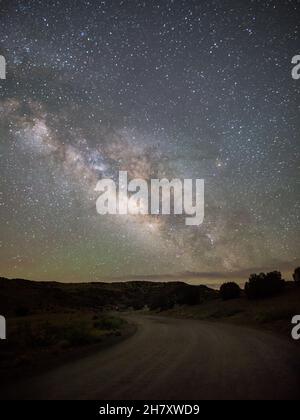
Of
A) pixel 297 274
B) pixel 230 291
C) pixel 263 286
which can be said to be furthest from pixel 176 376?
pixel 297 274

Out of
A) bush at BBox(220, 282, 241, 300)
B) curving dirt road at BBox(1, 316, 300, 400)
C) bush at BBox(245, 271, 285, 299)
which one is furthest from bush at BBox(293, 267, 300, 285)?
curving dirt road at BBox(1, 316, 300, 400)

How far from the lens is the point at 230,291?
52.5 m

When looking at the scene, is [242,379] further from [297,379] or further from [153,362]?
[153,362]

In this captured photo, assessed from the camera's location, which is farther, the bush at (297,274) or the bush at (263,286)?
the bush at (297,274)

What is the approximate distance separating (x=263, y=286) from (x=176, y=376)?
39.9 metres

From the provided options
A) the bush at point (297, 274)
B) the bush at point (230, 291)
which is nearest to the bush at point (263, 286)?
the bush at point (230, 291)

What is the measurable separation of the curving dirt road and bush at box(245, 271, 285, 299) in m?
32.2

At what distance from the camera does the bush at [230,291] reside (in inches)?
2055

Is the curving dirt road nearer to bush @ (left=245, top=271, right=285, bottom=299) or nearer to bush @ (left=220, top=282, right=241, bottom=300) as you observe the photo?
bush @ (left=245, top=271, right=285, bottom=299)

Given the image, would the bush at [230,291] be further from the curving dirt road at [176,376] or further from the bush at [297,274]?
the curving dirt road at [176,376]

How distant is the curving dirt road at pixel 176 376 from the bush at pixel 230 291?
127 ft
